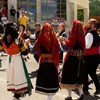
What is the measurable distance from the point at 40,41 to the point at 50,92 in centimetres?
105

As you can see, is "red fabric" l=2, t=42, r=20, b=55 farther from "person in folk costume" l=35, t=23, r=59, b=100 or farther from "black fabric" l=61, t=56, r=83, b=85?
"black fabric" l=61, t=56, r=83, b=85

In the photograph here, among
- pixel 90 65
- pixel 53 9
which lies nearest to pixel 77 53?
pixel 90 65

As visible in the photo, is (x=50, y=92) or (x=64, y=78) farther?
(x=64, y=78)

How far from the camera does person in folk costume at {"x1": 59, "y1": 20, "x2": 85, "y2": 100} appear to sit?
8422 mm

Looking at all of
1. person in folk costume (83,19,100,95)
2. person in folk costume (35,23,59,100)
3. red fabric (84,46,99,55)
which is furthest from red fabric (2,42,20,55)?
red fabric (84,46,99,55)

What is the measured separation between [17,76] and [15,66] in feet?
0.69

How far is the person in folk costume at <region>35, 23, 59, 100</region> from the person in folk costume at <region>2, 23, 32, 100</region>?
1.09 feet

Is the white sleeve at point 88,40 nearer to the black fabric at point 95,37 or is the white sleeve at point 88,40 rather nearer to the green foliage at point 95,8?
the black fabric at point 95,37

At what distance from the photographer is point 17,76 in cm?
805

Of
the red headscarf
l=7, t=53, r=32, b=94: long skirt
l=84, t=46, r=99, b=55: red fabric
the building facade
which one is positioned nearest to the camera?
l=7, t=53, r=32, b=94: long skirt

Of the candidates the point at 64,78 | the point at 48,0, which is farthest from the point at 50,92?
the point at 48,0

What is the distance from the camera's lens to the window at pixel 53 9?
34.2 meters

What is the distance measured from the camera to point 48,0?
34.3 m

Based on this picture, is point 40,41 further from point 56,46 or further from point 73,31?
point 73,31
